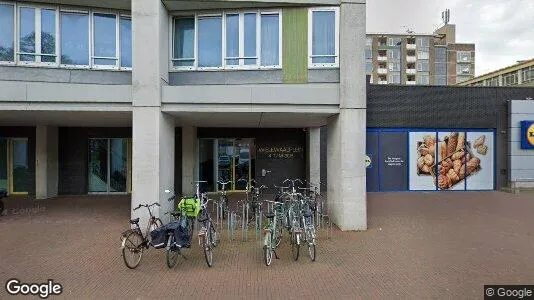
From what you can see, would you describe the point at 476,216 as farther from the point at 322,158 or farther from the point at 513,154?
the point at 513,154

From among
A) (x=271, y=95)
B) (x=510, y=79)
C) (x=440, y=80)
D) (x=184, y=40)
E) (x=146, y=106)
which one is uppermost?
(x=440, y=80)

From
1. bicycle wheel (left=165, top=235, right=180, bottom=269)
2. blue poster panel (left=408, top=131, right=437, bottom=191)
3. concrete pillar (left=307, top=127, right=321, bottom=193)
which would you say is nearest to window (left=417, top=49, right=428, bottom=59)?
blue poster panel (left=408, top=131, right=437, bottom=191)

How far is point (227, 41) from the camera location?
9.38 metres

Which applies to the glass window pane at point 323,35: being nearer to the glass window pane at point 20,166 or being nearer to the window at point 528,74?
the glass window pane at point 20,166

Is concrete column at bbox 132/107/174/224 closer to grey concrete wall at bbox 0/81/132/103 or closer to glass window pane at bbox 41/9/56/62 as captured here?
grey concrete wall at bbox 0/81/132/103

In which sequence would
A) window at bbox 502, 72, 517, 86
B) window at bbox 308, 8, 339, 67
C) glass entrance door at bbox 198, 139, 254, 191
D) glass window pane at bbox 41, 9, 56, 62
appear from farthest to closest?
window at bbox 502, 72, 517, 86 < glass entrance door at bbox 198, 139, 254, 191 < glass window pane at bbox 41, 9, 56, 62 < window at bbox 308, 8, 339, 67

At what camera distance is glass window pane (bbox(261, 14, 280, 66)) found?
9195 mm

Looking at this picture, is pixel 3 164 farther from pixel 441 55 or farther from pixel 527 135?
pixel 441 55

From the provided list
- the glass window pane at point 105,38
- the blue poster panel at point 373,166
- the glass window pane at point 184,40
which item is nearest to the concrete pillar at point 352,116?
the glass window pane at point 184,40

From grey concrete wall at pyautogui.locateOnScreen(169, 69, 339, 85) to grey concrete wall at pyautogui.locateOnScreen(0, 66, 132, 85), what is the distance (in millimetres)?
1471

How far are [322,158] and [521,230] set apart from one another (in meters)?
8.05

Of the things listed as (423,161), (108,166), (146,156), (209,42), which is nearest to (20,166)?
(108,166)

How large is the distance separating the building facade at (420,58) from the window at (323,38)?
61002mm

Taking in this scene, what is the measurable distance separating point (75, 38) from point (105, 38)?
31.1 inches
